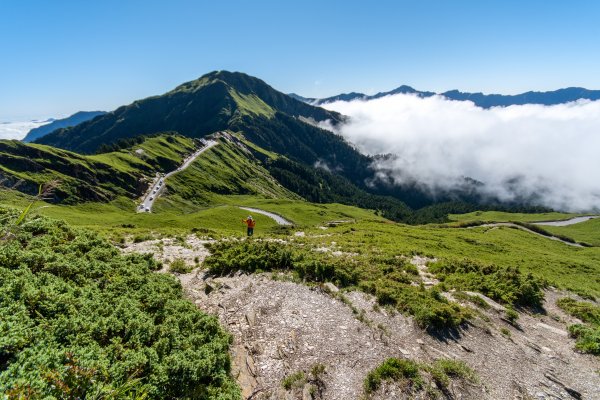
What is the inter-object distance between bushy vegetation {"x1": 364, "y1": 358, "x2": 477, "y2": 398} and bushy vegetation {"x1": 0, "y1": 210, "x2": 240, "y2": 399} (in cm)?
562

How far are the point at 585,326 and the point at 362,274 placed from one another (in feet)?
49.0

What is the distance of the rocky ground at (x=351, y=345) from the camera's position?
1251cm

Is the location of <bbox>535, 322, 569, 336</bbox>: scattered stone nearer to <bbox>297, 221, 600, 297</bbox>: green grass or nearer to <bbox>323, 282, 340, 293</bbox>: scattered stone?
<bbox>297, 221, 600, 297</bbox>: green grass

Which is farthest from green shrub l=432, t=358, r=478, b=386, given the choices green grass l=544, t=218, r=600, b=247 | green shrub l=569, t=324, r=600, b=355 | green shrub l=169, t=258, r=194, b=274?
green grass l=544, t=218, r=600, b=247

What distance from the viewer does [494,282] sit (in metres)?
24.2

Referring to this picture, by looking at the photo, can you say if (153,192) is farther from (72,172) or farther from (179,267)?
(179,267)

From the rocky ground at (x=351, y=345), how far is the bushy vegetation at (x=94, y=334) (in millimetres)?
2052

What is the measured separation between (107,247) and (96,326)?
10594 millimetres

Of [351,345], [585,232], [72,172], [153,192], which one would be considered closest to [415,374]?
[351,345]

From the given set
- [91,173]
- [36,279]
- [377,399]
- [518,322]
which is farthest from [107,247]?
[91,173]

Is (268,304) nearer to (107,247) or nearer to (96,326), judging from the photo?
(96,326)

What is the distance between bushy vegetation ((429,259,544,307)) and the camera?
22.9 meters

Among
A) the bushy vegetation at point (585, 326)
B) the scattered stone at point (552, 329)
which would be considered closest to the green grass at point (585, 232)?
the bushy vegetation at point (585, 326)

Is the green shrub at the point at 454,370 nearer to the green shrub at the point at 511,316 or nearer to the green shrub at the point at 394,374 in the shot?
the green shrub at the point at 394,374
